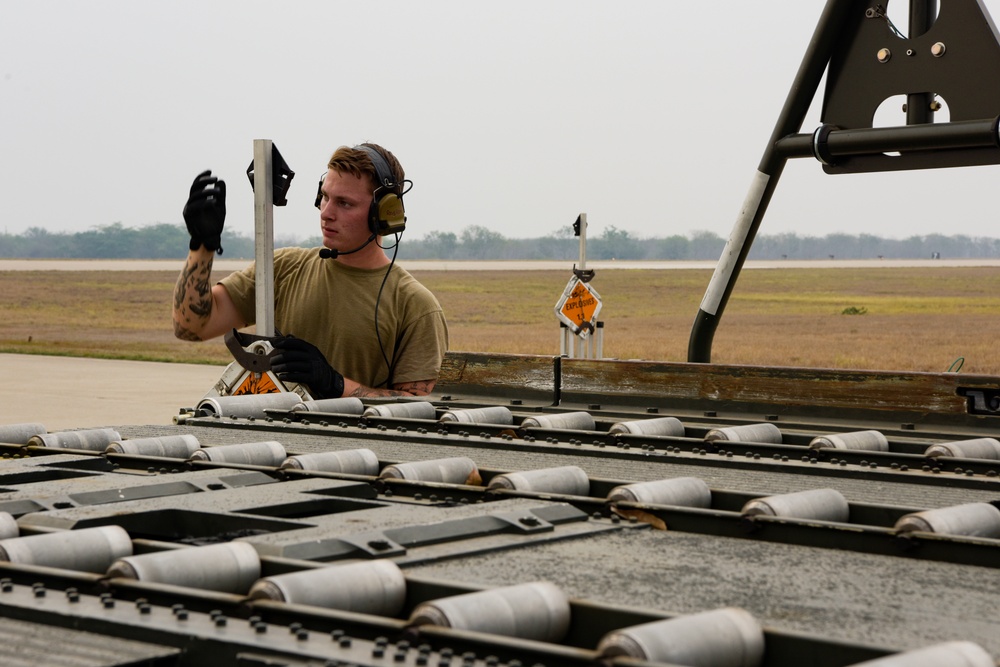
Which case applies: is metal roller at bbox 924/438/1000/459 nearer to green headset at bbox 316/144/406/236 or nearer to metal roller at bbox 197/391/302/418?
green headset at bbox 316/144/406/236

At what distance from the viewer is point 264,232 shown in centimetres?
657

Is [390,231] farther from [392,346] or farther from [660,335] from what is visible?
[660,335]

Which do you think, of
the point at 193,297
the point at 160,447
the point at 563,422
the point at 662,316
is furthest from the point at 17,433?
the point at 662,316

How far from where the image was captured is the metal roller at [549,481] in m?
4.22

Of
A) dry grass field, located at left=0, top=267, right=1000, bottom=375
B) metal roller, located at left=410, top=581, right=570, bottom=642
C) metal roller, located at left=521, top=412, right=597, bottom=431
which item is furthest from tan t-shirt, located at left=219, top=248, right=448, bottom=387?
dry grass field, located at left=0, top=267, right=1000, bottom=375

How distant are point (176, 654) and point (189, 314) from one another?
13.2 feet

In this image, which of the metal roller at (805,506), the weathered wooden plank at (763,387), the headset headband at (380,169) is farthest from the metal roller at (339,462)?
the weathered wooden plank at (763,387)

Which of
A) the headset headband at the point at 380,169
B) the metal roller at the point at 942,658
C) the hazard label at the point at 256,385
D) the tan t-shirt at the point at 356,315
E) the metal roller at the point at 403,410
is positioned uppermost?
the headset headband at the point at 380,169

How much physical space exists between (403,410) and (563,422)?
739mm

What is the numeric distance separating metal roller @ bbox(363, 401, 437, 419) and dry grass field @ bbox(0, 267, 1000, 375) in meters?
13.3

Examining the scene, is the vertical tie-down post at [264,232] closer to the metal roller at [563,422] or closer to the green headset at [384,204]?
the green headset at [384,204]

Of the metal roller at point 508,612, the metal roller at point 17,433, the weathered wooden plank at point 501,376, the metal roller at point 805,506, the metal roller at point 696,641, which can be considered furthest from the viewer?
the weathered wooden plank at point 501,376

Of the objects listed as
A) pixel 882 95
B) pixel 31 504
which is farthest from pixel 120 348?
pixel 31 504

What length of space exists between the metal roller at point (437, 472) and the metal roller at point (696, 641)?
196 cm
